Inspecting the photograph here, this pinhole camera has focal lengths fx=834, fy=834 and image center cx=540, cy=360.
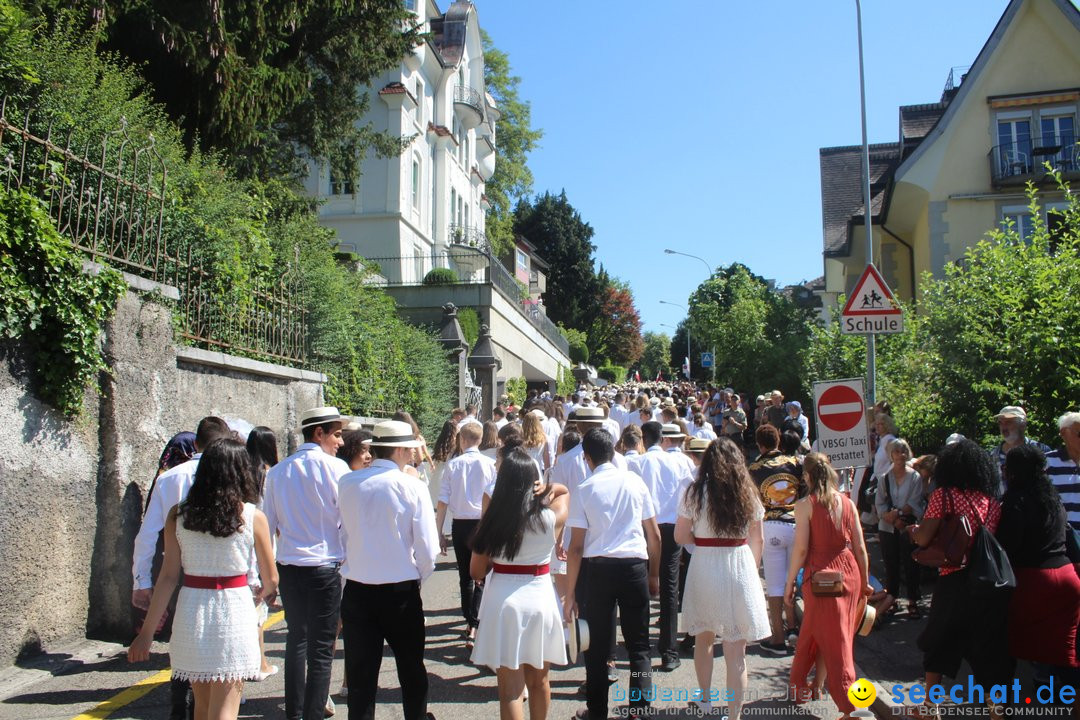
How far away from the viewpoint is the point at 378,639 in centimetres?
477

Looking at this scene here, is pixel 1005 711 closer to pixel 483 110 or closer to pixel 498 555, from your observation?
pixel 498 555

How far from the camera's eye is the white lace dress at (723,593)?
5316 mm

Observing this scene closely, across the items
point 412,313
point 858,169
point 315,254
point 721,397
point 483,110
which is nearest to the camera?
point 315,254

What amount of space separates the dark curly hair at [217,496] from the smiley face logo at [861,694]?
386 centimetres

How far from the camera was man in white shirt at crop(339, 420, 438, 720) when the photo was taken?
15.5 feet

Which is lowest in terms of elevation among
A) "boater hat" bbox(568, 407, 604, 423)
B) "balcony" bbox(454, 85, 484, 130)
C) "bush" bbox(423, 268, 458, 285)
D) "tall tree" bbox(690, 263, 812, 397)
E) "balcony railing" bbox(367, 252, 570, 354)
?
"boater hat" bbox(568, 407, 604, 423)

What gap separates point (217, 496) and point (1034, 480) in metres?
4.91

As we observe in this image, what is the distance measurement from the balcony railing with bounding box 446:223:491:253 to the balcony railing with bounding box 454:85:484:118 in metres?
5.77

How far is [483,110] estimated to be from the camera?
139 ft

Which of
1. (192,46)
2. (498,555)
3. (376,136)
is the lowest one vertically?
(498,555)

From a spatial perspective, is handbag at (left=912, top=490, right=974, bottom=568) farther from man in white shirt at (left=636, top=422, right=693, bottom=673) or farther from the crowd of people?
man in white shirt at (left=636, top=422, right=693, bottom=673)

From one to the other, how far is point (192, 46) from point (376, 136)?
6486 mm

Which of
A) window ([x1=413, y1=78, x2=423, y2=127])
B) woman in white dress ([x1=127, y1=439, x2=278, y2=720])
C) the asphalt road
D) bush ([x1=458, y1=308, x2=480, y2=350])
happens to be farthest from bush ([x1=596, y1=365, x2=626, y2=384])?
woman in white dress ([x1=127, y1=439, x2=278, y2=720])

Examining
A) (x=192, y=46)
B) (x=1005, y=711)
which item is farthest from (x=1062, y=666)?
(x=192, y=46)
